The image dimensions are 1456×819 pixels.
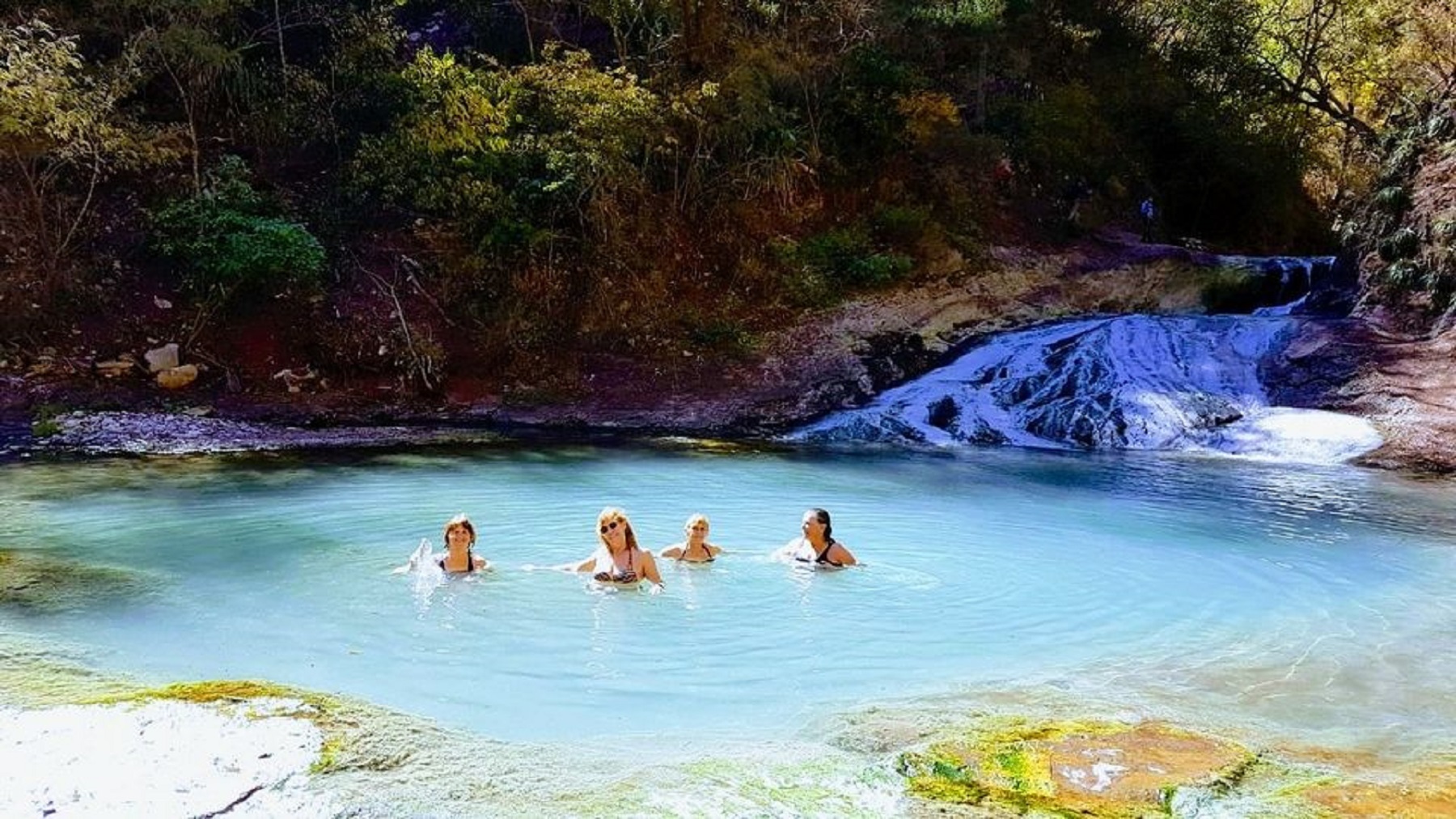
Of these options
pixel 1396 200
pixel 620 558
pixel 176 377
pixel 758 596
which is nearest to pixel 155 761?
pixel 620 558

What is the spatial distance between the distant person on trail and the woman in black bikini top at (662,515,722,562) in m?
20.3

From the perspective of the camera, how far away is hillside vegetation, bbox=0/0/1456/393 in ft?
55.3

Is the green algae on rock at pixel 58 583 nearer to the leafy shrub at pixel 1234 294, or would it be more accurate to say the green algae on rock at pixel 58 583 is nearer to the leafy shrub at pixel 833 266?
the leafy shrub at pixel 833 266

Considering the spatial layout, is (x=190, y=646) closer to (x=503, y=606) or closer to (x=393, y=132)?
(x=503, y=606)

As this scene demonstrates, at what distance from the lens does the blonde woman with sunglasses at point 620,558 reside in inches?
300

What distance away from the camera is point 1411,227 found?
18859 mm

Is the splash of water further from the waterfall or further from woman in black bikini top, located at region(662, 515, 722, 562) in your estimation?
the waterfall

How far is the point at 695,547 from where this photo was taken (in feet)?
27.5

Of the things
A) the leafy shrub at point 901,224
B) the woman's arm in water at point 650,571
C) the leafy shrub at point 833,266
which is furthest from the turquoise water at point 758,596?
the leafy shrub at point 901,224

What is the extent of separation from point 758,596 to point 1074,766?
3.36 meters

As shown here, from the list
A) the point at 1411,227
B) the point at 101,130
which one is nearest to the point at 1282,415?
the point at 1411,227

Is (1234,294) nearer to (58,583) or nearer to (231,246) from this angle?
(231,246)

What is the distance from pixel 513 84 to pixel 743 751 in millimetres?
14801

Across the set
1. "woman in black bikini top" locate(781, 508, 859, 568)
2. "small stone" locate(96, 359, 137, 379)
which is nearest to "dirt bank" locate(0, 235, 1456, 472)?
"small stone" locate(96, 359, 137, 379)
